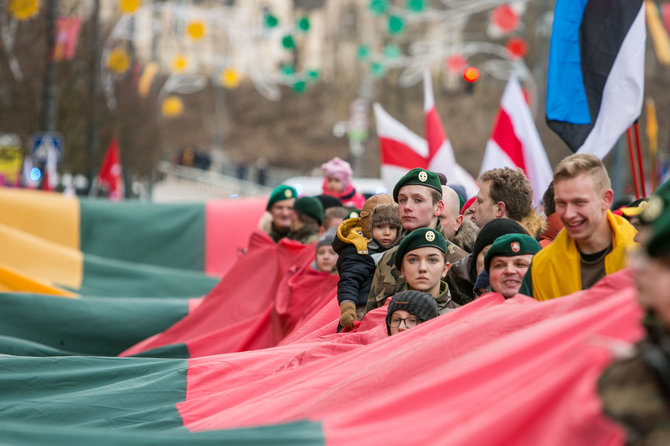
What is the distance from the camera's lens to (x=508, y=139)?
42.8 ft

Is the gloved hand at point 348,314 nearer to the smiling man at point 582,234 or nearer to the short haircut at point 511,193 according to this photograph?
the short haircut at point 511,193

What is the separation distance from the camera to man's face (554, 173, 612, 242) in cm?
509

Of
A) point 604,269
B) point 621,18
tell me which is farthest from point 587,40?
point 604,269

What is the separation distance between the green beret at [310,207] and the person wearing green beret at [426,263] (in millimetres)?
3440

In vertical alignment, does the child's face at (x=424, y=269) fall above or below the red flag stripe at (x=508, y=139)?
below

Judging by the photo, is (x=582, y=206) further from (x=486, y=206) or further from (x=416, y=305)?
(x=486, y=206)

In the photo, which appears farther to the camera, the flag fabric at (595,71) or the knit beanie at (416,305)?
the flag fabric at (595,71)

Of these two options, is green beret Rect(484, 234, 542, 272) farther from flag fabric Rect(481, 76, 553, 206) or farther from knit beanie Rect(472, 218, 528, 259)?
flag fabric Rect(481, 76, 553, 206)

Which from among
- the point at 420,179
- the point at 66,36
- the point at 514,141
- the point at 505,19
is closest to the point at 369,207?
the point at 420,179

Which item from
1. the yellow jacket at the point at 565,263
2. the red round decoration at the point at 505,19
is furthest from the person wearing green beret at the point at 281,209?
the red round decoration at the point at 505,19

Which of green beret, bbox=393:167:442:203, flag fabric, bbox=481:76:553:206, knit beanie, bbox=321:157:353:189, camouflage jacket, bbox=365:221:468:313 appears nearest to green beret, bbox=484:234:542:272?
camouflage jacket, bbox=365:221:468:313

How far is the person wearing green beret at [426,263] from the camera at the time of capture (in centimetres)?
662

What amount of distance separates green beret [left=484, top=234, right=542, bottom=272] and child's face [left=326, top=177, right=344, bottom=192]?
223 inches

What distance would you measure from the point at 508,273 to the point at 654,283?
2.55 meters
